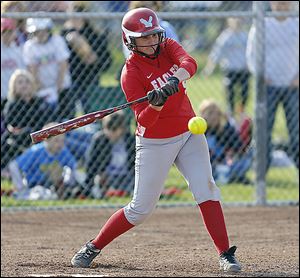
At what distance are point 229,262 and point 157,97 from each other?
49.5 inches

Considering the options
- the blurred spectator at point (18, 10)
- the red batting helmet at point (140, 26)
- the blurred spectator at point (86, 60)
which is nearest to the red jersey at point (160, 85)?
the red batting helmet at point (140, 26)

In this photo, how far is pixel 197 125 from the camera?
17.7 ft

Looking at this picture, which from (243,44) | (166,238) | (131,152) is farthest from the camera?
(243,44)

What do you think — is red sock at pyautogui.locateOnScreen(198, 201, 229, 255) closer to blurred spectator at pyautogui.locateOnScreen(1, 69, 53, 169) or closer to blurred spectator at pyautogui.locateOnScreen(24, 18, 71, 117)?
blurred spectator at pyautogui.locateOnScreen(1, 69, 53, 169)

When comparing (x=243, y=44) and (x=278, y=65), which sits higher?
(x=278, y=65)

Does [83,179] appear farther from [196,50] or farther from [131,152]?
[196,50]

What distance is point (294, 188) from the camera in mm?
10375

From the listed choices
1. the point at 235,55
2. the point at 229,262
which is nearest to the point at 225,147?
the point at 235,55

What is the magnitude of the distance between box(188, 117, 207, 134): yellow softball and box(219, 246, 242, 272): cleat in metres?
0.93

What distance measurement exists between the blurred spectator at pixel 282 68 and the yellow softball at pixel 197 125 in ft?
14.3

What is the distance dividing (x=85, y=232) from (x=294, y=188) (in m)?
3.28

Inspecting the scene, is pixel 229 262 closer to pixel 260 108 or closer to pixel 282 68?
pixel 260 108

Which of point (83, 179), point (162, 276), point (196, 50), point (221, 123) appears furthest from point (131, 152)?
point (196, 50)

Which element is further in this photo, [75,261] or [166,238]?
[166,238]
